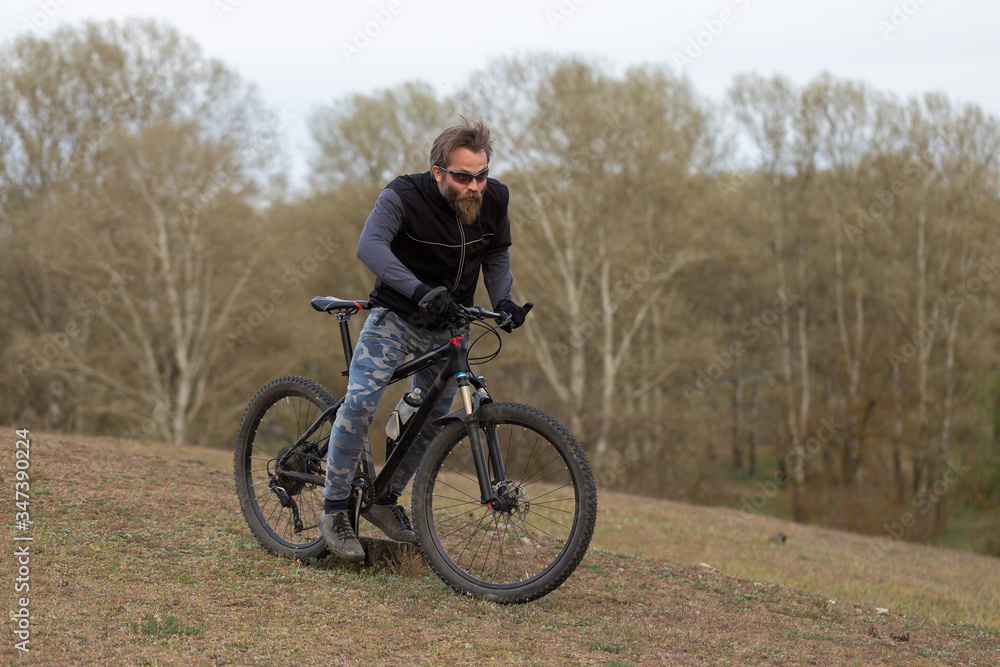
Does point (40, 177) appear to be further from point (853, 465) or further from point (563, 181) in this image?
point (853, 465)

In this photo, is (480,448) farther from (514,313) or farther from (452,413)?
(514,313)

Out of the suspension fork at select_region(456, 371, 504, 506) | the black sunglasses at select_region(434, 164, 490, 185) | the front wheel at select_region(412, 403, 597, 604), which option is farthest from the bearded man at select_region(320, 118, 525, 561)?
the front wheel at select_region(412, 403, 597, 604)

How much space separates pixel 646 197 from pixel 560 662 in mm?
23825

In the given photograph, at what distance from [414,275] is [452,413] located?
64 cm

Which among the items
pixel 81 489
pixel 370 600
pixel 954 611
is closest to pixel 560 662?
pixel 370 600

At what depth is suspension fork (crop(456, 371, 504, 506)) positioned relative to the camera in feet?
12.1

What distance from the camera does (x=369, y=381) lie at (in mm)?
3949

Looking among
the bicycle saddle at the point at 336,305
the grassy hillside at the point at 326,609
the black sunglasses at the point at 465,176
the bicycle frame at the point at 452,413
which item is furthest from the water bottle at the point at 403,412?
the black sunglasses at the point at 465,176

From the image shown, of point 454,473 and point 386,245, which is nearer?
point 386,245

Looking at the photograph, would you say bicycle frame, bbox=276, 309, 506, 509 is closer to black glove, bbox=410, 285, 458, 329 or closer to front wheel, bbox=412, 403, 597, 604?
front wheel, bbox=412, 403, 597, 604

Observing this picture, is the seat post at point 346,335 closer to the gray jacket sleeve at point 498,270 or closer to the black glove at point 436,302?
the black glove at point 436,302

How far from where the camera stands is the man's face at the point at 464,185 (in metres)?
3.79

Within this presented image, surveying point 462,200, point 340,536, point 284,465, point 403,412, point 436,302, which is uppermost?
point 462,200

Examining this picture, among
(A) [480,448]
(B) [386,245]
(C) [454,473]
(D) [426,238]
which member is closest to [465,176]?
(D) [426,238]
